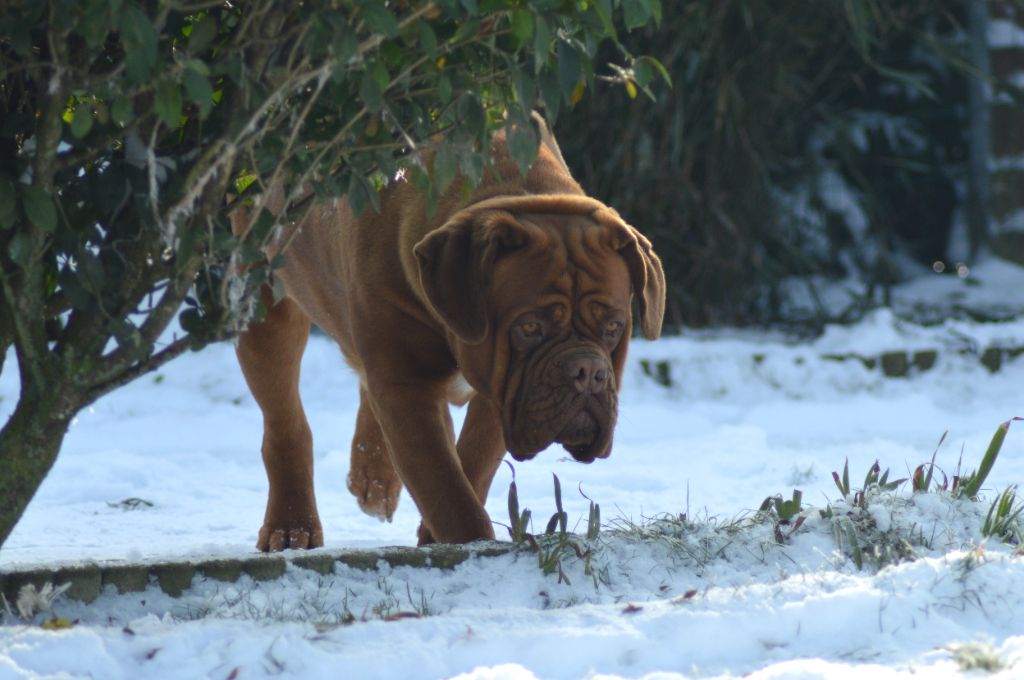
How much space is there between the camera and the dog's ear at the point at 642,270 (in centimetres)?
341

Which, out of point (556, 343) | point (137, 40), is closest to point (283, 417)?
point (556, 343)

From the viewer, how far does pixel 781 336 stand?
7523 mm

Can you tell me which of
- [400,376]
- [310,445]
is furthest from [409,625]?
[310,445]

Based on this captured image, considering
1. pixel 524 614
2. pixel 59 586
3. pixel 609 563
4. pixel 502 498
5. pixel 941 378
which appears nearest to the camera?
pixel 524 614

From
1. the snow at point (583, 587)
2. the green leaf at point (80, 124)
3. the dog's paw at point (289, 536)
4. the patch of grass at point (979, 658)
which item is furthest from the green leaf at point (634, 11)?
the dog's paw at point (289, 536)

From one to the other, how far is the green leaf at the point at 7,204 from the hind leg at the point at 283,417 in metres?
1.98

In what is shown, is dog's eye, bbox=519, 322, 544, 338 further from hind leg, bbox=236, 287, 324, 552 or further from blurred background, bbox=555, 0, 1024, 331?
blurred background, bbox=555, 0, 1024, 331

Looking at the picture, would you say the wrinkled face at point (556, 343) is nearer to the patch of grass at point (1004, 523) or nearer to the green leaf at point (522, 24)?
the patch of grass at point (1004, 523)

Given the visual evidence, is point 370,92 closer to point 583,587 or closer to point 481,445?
point 583,587

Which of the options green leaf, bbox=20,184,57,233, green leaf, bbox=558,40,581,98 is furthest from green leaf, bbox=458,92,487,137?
green leaf, bbox=20,184,57,233

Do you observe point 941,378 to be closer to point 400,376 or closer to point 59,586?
point 400,376

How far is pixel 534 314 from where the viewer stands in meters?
3.26

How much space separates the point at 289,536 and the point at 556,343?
124 cm

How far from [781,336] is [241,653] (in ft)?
18.7
